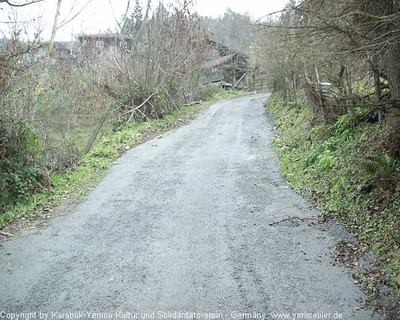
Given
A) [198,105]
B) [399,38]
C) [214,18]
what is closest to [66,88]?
[399,38]

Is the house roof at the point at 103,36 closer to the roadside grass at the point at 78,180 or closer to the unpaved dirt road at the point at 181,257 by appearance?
the roadside grass at the point at 78,180

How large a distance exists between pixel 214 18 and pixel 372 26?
61.7 metres

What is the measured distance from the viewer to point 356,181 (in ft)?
25.2

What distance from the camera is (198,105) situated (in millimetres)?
30516

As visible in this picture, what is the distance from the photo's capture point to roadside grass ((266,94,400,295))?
5777mm

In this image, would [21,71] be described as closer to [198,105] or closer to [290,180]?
Result: [290,180]

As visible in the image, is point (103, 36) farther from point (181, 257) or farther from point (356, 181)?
point (181, 257)

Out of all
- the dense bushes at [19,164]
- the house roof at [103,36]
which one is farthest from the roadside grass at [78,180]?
the house roof at [103,36]

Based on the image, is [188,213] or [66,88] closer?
[188,213]

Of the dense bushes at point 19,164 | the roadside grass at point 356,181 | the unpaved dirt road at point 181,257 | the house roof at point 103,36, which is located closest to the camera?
the unpaved dirt road at point 181,257

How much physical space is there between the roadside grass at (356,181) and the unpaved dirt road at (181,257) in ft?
1.58

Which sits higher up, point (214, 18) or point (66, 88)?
point (214, 18)

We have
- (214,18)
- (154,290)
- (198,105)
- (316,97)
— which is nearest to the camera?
(154,290)

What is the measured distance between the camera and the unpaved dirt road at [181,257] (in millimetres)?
4602
